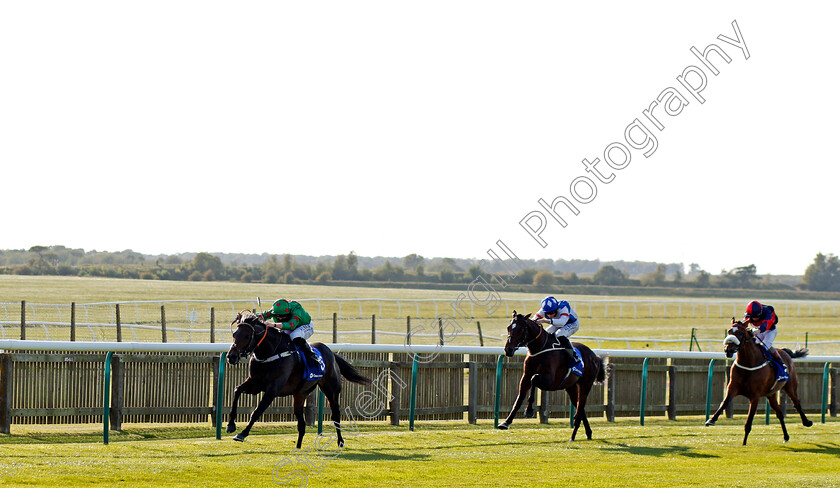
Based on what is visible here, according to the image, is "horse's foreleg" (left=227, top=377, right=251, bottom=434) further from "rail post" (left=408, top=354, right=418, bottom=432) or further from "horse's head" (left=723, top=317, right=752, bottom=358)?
"horse's head" (left=723, top=317, right=752, bottom=358)

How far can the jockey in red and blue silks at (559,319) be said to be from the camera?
36.8 ft

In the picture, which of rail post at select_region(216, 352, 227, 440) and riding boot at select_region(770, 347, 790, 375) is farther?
riding boot at select_region(770, 347, 790, 375)

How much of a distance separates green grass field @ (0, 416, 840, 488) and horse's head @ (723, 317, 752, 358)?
1.05 metres

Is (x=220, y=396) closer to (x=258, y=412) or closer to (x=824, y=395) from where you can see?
(x=258, y=412)

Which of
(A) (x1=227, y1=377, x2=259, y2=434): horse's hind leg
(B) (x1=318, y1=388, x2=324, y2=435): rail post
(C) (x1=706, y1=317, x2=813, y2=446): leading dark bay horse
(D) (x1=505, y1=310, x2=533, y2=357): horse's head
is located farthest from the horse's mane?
(C) (x1=706, y1=317, x2=813, y2=446): leading dark bay horse

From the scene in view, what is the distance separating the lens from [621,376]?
46.4ft

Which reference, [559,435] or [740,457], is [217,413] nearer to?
[559,435]

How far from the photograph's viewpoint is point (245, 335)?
28.9 feet

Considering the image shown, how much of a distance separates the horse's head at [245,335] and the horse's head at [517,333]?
265 centimetres

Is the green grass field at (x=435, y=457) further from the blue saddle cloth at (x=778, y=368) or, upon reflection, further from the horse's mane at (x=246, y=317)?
the horse's mane at (x=246, y=317)

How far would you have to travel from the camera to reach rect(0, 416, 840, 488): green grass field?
25.3ft

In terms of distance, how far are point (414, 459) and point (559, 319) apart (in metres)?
2.89

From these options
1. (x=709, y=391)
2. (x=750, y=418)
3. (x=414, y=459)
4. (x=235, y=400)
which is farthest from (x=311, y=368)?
(x=709, y=391)

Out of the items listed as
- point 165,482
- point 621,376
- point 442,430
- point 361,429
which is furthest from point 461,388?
point 165,482
